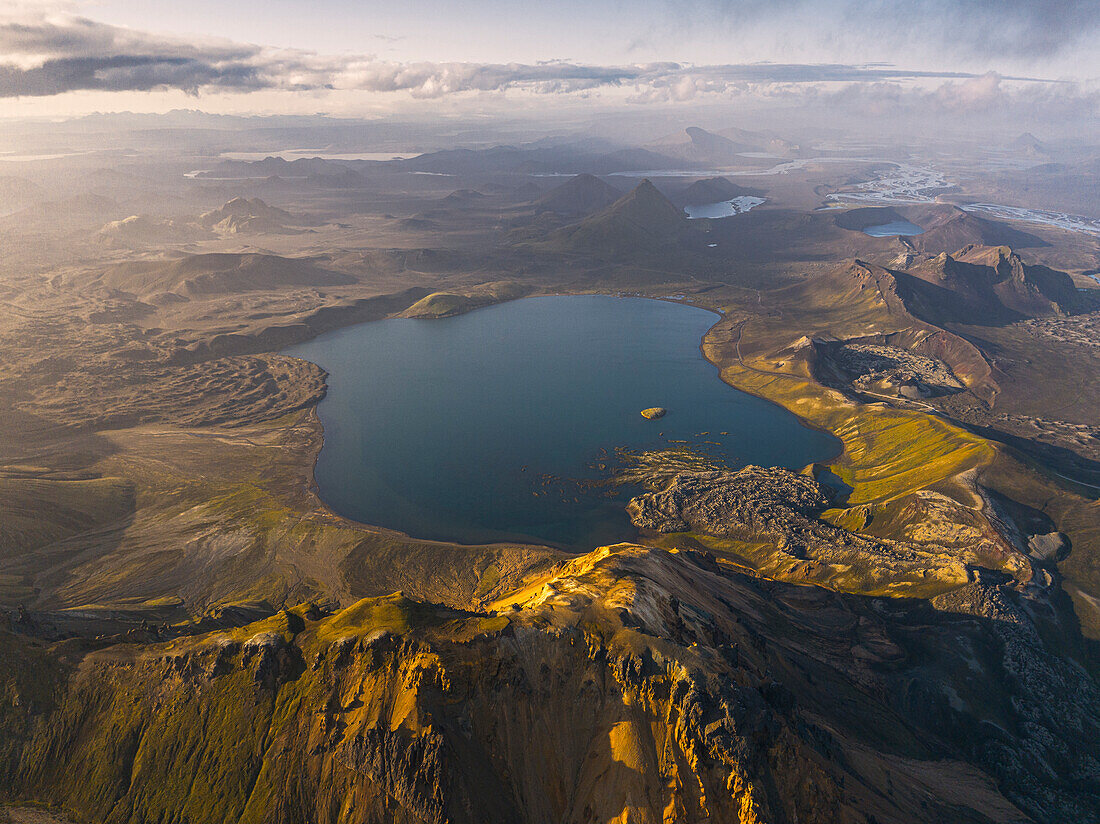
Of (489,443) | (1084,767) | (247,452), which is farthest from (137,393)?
(1084,767)

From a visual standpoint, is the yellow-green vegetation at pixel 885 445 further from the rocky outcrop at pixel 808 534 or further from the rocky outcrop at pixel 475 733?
the rocky outcrop at pixel 475 733

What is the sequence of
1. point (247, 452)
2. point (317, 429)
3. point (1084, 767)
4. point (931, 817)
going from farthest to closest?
point (317, 429) → point (247, 452) → point (1084, 767) → point (931, 817)

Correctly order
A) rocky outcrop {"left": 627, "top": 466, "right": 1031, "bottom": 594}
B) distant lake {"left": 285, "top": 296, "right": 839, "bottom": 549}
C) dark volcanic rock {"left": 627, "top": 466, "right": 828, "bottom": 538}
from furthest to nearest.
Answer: distant lake {"left": 285, "top": 296, "right": 839, "bottom": 549} < dark volcanic rock {"left": 627, "top": 466, "right": 828, "bottom": 538} < rocky outcrop {"left": 627, "top": 466, "right": 1031, "bottom": 594}

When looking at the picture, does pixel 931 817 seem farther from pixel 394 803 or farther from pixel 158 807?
pixel 158 807

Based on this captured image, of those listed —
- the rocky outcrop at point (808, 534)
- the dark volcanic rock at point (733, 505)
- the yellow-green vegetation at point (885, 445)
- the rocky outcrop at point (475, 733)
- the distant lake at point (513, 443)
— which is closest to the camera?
the rocky outcrop at point (475, 733)

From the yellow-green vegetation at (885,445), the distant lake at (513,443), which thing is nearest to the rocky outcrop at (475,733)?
the distant lake at (513,443)

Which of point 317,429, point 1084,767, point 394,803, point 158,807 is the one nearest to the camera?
point 394,803

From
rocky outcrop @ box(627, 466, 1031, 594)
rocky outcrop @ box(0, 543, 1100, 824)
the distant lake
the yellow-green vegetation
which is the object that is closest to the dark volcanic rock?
rocky outcrop @ box(627, 466, 1031, 594)

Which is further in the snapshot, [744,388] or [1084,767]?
[744,388]

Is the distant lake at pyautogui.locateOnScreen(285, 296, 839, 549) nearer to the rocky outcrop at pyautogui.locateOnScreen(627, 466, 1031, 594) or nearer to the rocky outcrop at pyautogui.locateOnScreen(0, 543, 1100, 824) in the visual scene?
the rocky outcrop at pyautogui.locateOnScreen(627, 466, 1031, 594)

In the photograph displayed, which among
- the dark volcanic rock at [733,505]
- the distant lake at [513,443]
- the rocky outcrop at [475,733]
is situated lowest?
the distant lake at [513,443]

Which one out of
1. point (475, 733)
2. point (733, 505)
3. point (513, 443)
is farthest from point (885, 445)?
point (475, 733)
